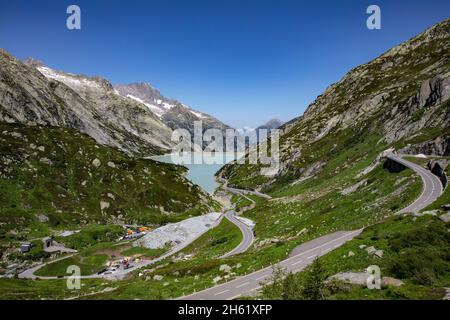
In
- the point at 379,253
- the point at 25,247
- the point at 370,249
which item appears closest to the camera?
the point at 379,253

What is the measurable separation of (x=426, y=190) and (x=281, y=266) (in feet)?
93.2

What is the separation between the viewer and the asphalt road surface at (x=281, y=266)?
35750 millimetres

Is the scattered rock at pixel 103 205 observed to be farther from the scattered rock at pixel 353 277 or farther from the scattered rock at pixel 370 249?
the scattered rock at pixel 353 277

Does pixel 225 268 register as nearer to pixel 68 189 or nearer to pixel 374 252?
pixel 374 252

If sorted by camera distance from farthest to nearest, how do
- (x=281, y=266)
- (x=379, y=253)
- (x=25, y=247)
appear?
(x=25, y=247), (x=281, y=266), (x=379, y=253)

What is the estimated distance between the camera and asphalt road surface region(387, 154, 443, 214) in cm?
4638

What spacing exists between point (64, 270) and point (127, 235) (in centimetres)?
3378

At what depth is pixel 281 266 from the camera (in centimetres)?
3978

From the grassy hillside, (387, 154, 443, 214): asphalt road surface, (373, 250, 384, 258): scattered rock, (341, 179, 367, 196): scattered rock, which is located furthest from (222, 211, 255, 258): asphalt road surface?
the grassy hillside

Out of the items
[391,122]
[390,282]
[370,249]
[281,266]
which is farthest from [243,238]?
[391,122]

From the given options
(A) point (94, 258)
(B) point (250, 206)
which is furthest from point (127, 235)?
(B) point (250, 206)

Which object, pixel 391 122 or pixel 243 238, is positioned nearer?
pixel 243 238

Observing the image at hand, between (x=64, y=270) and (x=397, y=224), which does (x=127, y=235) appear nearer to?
(x=64, y=270)

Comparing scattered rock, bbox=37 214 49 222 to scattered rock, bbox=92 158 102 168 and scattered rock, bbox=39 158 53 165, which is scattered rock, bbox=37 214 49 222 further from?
scattered rock, bbox=92 158 102 168
